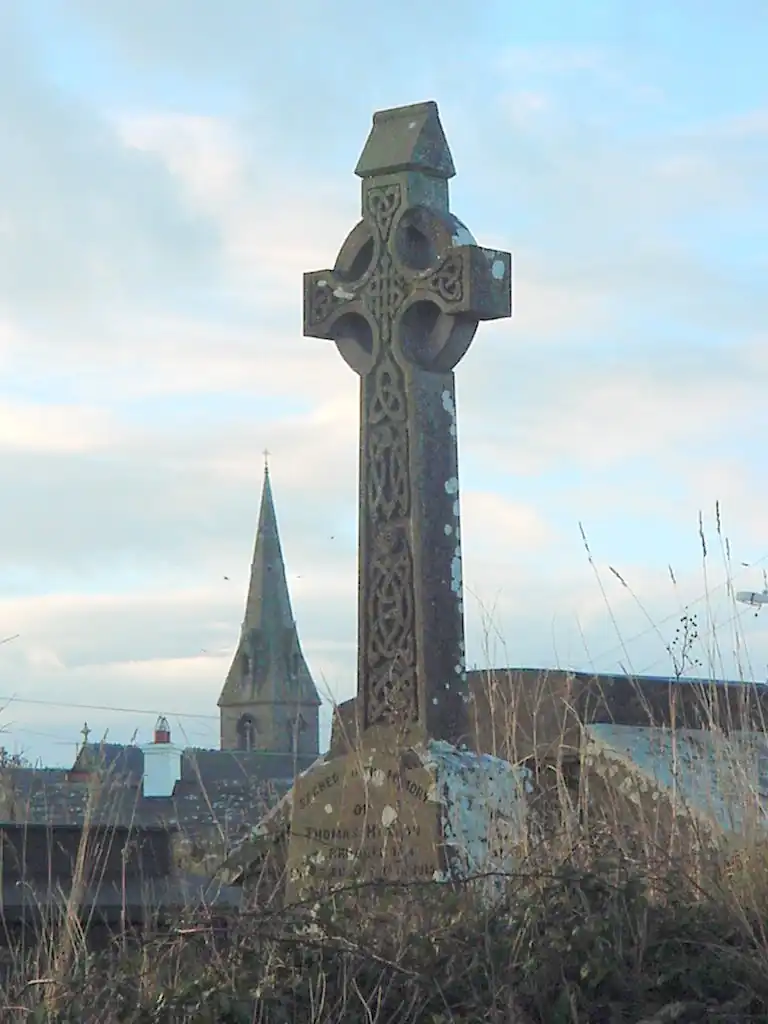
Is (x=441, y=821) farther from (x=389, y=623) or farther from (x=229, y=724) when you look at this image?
(x=229, y=724)

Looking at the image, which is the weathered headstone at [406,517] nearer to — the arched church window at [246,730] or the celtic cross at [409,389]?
the celtic cross at [409,389]

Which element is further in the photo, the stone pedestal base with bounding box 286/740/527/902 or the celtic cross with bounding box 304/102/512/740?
the celtic cross with bounding box 304/102/512/740

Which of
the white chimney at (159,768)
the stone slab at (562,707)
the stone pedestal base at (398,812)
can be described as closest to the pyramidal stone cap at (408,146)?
the stone slab at (562,707)

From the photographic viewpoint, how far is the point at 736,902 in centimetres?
462

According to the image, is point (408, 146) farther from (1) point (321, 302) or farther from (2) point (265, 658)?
(2) point (265, 658)

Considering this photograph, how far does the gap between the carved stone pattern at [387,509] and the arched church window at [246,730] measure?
65.2 m

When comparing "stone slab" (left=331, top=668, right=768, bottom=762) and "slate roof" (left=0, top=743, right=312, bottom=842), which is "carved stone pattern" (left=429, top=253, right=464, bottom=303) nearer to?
"stone slab" (left=331, top=668, right=768, bottom=762)

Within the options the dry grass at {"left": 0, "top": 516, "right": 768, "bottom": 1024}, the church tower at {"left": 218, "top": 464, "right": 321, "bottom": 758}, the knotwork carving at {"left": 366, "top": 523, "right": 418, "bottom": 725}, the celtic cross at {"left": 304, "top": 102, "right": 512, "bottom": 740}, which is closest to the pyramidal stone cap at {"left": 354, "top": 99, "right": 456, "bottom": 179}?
the celtic cross at {"left": 304, "top": 102, "right": 512, "bottom": 740}

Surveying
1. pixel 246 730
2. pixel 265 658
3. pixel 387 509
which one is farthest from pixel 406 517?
pixel 265 658

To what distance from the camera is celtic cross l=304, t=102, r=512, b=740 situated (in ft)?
23.7

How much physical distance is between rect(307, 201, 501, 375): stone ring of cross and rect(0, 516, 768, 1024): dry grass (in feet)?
9.59

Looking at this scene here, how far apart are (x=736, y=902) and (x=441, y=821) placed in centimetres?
217

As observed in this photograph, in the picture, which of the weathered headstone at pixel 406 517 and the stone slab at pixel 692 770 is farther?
the weathered headstone at pixel 406 517

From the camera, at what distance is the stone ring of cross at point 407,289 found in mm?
7395
